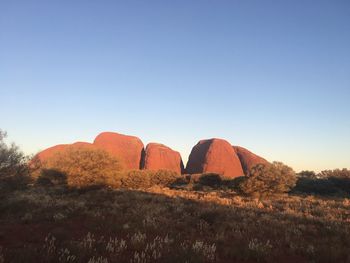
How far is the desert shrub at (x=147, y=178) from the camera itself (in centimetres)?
4559

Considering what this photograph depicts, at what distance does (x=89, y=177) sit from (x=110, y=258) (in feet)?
76.6

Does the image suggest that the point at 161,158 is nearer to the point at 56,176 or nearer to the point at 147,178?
the point at 147,178

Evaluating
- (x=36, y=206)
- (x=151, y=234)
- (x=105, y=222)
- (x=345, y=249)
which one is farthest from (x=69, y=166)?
(x=345, y=249)

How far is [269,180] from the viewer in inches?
1312

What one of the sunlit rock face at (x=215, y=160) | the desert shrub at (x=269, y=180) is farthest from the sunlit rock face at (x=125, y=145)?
the desert shrub at (x=269, y=180)

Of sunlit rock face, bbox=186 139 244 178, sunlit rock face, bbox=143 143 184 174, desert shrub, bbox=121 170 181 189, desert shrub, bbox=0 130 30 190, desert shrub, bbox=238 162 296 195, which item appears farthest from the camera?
sunlit rock face, bbox=143 143 184 174

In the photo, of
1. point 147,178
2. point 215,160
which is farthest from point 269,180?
point 215,160

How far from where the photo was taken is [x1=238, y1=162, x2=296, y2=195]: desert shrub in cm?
3291

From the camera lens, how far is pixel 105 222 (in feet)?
41.8

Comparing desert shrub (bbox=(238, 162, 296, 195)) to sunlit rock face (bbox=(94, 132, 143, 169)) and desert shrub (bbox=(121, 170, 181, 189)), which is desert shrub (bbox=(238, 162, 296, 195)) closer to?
desert shrub (bbox=(121, 170, 181, 189))

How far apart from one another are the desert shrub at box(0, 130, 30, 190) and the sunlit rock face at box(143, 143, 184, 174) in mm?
66464

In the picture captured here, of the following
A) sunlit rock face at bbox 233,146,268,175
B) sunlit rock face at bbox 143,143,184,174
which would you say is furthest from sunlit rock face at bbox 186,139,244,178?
sunlit rock face at bbox 143,143,184,174

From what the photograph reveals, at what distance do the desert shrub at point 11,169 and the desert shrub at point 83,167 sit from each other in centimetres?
1141

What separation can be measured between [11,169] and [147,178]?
32622 mm
